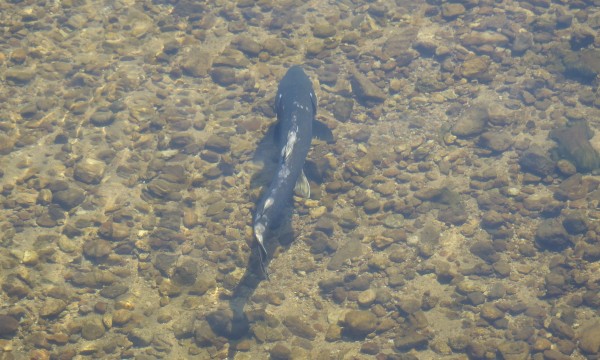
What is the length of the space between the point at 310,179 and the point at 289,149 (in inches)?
39.1

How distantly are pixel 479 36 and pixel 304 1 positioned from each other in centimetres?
344

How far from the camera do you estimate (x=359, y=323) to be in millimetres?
5336

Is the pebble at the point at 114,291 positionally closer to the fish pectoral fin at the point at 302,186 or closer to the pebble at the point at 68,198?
the pebble at the point at 68,198

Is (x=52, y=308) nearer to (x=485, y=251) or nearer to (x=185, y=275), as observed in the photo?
(x=185, y=275)

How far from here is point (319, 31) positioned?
28.4ft

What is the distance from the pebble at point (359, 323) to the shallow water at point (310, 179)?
2cm

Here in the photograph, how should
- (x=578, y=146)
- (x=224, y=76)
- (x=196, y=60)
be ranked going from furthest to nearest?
(x=196, y=60) < (x=224, y=76) < (x=578, y=146)

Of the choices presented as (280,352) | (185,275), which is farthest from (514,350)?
(185,275)

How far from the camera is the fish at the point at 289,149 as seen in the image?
536 cm

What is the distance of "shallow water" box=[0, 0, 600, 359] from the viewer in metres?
5.41

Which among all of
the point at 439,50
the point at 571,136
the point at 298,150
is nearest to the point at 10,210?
the point at 298,150

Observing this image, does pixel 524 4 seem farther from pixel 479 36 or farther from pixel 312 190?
pixel 312 190

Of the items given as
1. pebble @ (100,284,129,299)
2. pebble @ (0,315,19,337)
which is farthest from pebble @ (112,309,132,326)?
pebble @ (0,315,19,337)

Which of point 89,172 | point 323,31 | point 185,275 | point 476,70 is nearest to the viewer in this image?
point 185,275
